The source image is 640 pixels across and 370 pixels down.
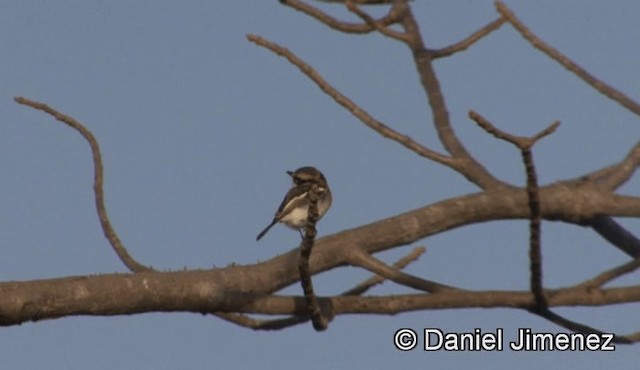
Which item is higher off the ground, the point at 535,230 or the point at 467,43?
the point at 467,43

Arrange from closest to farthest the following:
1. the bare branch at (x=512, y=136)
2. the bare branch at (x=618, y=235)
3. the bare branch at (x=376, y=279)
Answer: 1. the bare branch at (x=512, y=136)
2. the bare branch at (x=618, y=235)
3. the bare branch at (x=376, y=279)

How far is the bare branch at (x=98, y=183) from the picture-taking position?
5223 mm

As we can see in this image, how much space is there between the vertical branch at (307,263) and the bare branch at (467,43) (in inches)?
73.9

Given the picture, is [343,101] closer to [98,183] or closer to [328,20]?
[328,20]

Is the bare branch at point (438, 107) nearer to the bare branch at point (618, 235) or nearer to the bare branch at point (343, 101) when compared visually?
the bare branch at point (343, 101)

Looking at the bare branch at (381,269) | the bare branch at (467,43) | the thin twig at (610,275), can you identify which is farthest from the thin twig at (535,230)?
the bare branch at (467,43)

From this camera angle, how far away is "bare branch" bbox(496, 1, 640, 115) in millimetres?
4559

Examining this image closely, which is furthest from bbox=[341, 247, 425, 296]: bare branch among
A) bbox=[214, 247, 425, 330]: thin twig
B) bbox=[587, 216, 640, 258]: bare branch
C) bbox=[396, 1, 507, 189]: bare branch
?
bbox=[587, 216, 640, 258]: bare branch

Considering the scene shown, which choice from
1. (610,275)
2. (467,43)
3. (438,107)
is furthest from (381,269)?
(467,43)

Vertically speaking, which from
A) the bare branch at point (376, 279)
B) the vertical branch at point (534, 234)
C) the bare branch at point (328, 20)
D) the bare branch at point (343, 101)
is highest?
the bare branch at point (328, 20)

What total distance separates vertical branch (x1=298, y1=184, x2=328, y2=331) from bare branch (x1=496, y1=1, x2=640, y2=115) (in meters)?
1.15

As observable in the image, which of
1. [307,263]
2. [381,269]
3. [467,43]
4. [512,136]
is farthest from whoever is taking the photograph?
[467,43]

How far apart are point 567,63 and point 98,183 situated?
2.49 m

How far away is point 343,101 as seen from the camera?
4.93m
